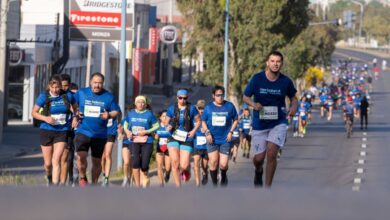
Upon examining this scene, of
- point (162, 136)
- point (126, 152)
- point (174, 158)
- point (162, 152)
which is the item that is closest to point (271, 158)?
point (174, 158)

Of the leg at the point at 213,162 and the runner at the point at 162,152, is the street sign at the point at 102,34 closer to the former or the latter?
the runner at the point at 162,152

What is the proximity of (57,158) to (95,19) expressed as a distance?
939 inches

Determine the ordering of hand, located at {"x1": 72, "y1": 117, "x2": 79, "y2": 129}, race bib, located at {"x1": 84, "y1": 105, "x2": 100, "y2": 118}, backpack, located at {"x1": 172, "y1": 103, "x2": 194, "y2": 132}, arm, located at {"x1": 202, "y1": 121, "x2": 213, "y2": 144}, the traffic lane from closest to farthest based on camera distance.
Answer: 1. the traffic lane
2. race bib, located at {"x1": 84, "y1": 105, "x2": 100, "y2": 118}
3. hand, located at {"x1": 72, "y1": 117, "x2": 79, "y2": 129}
4. arm, located at {"x1": 202, "y1": 121, "x2": 213, "y2": 144}
5. backpack, located at {"x1": 172, "y1": 103, "x2": 194, "y2": 132}

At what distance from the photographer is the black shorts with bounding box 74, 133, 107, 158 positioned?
634 inches

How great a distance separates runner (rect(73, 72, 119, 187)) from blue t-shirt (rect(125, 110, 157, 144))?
1555mm

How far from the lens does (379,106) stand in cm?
8375

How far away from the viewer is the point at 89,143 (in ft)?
53.0

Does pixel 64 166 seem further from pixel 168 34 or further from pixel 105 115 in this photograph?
pixel 168 34

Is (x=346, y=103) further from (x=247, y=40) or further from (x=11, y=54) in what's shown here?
(x=11, y=54)

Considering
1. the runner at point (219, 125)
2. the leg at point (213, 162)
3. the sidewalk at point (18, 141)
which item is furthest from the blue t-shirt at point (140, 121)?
the sidewalk at point (18, 141)

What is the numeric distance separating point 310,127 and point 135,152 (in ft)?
128

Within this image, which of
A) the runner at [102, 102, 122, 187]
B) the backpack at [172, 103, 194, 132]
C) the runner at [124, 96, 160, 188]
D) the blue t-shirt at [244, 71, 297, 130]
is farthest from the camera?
the backpack at [172, 103, 194, 132]

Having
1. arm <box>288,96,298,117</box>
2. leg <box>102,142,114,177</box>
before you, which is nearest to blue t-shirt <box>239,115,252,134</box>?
leg <box>102,142,114,177</box>

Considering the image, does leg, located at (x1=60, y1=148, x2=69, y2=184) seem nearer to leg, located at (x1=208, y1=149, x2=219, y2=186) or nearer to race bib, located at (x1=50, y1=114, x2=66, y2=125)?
race bib, located at (x1=50, y1=114, x2=66, y2=125)
